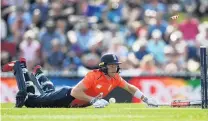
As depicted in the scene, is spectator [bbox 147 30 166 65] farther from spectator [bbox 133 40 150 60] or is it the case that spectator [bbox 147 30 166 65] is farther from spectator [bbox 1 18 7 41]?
spectator [bbox 1 18 7 41]

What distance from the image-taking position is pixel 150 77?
21.6m

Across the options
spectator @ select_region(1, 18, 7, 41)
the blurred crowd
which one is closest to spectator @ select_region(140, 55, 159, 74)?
the blurred crowd

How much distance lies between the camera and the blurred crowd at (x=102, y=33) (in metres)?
22.9

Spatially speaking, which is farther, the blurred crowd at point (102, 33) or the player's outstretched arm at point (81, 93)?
the blurred crowd at point (102, 33)

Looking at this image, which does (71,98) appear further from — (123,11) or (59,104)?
(123,11)

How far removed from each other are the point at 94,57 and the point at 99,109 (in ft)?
26.2

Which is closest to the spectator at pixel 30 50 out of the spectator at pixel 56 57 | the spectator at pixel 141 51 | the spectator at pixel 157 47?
the spectator at pixel 56 57

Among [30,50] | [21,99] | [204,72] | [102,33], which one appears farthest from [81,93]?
[102,33]

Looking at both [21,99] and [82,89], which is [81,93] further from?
[21,99]

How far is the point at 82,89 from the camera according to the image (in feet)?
49.3

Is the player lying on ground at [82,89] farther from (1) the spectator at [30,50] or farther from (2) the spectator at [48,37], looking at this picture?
(2) the spectator at [48,37]

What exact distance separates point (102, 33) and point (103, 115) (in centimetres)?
1098

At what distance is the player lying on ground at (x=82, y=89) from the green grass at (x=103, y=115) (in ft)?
2.00

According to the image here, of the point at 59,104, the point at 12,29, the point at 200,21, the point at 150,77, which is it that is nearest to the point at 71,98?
the point at 59,104
